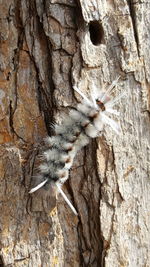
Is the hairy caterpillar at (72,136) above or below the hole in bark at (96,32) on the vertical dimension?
below

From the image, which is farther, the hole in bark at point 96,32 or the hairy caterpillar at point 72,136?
the hole in bark at point 96,32

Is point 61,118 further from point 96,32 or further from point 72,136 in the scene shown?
point 96,32

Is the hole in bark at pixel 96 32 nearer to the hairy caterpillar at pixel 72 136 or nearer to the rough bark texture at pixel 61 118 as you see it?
the rough bark texture at pixel 61 118

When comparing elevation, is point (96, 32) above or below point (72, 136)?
above

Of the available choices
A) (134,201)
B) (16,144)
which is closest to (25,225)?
(16,144)

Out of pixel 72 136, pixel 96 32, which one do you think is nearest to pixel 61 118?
pixel 72 136

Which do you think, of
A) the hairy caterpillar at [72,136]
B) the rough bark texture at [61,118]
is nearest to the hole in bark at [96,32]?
the rough bark texture at [61,118]

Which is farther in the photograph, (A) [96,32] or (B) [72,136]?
(A) [96,32]
